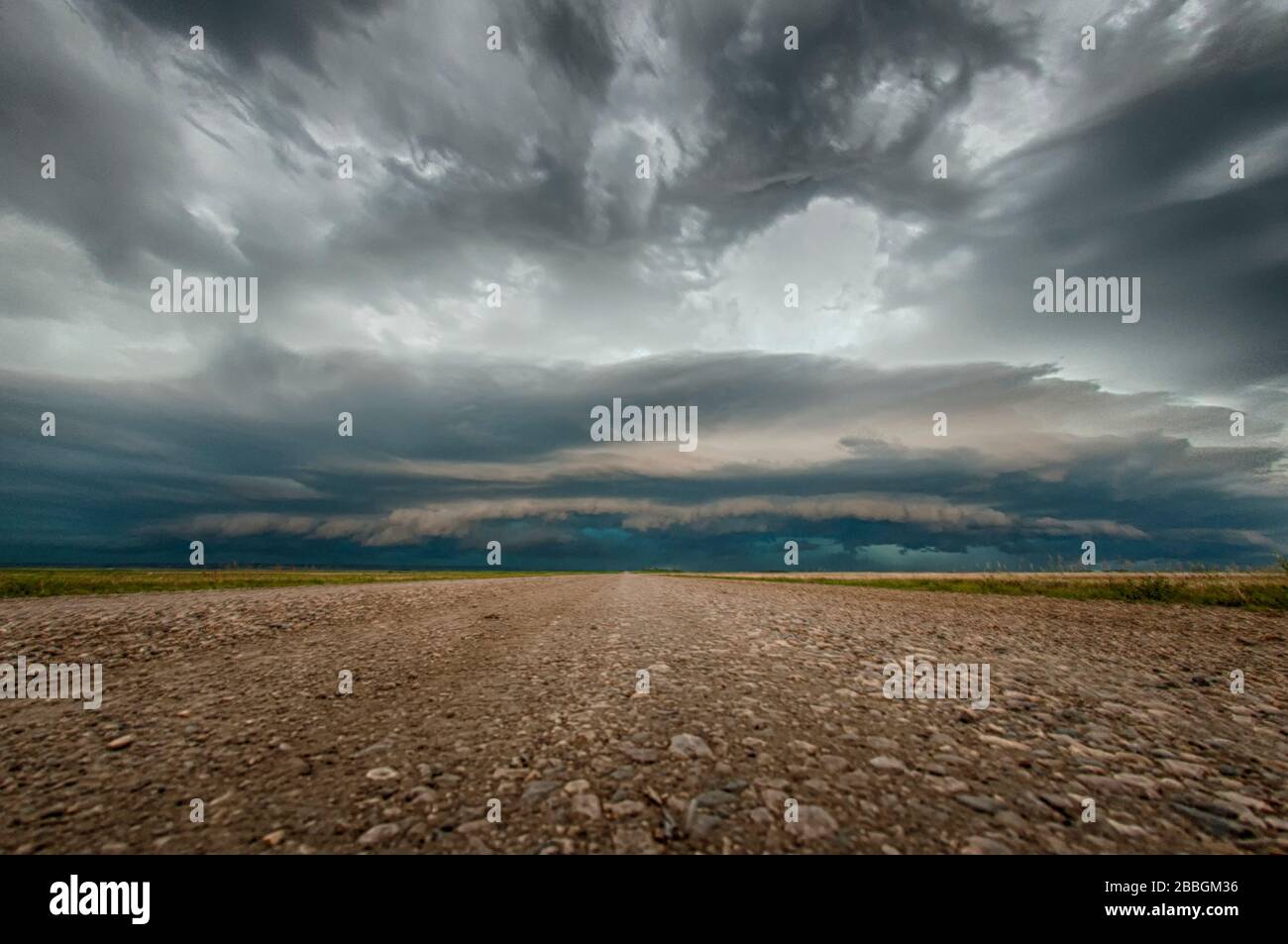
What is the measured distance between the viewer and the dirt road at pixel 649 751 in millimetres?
3006

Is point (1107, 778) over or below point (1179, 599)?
over

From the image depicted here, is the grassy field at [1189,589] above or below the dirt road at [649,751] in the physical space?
below

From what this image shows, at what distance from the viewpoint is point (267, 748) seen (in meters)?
4.47

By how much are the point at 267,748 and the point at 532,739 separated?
99.2 inches

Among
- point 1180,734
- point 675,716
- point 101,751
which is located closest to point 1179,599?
point 1180,734

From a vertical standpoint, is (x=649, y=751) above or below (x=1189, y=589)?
A: above

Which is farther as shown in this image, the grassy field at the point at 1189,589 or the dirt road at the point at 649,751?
the grassy field at the point at 1189,589

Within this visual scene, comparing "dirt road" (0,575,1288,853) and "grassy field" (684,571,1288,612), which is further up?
"dirt road" (0,575,1288,853)

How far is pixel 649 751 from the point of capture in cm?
429

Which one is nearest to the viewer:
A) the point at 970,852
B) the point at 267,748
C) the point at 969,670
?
the point at 970,852

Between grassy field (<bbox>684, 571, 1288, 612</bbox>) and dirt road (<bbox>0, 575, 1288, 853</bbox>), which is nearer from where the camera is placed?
dirt road (<bbox>0, 575, 1288, 853</bbox>)

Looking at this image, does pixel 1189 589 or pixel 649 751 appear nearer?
pixel 649 751

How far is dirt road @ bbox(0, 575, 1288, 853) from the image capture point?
3006 mm
